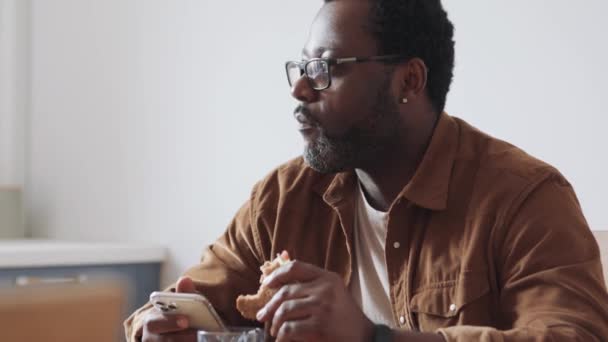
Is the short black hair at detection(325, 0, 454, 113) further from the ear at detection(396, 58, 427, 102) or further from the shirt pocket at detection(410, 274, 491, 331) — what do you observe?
the shirt pocket at detection(410, 274, 491, 331)

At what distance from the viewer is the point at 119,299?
705mm

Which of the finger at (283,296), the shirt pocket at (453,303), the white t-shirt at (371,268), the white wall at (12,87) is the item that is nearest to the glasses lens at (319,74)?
the white t-shirt at (371,268)

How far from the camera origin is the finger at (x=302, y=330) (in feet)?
4.01

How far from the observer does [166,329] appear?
4.65 ft

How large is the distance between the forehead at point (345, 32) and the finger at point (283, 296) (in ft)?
1.79

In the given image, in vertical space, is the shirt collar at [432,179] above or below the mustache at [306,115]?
below

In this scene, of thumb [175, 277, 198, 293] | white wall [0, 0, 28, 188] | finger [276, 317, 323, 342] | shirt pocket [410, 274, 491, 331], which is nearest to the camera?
finger [276, 317, 323, 342]

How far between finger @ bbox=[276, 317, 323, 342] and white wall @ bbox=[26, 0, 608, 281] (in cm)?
97

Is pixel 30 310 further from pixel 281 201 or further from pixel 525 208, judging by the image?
pixel 281 201

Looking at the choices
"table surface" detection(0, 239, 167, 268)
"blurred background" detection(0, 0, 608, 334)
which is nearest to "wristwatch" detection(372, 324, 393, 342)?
"blurred background" detection(0, 0, 608, 334)

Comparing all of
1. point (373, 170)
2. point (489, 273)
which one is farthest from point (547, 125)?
point (489, 273)

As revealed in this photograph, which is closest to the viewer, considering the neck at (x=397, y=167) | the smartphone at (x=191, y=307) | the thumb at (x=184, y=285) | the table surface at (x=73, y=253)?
the smartphone at (x=191, y=307)

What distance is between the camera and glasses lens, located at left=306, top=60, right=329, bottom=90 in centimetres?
164

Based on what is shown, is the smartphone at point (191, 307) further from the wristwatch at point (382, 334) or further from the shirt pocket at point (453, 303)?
the shirt pocket at point (453, 303)
